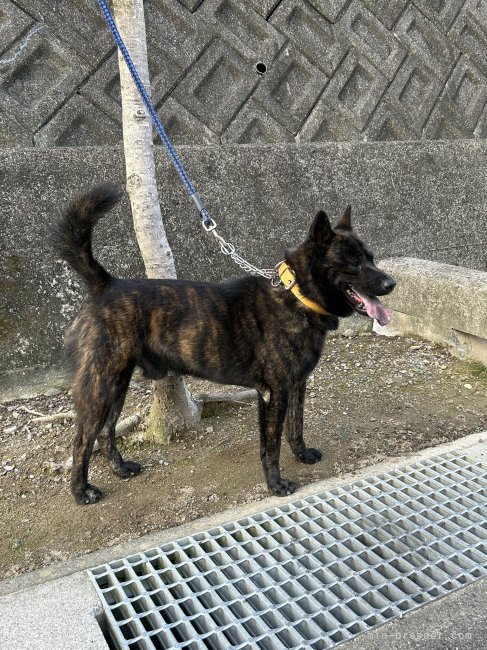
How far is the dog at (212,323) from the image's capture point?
2527 mm

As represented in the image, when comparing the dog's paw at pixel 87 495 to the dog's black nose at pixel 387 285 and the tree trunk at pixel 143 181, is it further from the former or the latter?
the dog's black nose at pixel 387 285

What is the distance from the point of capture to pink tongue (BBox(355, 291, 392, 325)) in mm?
2484

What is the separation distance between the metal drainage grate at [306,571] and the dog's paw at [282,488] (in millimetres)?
197

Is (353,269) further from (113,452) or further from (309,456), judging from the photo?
(113,452)

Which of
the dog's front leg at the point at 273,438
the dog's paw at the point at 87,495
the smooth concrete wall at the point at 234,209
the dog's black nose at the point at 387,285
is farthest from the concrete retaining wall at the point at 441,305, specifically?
the dog's paw at the point at 87,495

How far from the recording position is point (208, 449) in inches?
124

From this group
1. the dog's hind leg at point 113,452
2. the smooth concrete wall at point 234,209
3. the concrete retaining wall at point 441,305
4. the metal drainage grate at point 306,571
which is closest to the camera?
the metal drainage grate at point 306,571

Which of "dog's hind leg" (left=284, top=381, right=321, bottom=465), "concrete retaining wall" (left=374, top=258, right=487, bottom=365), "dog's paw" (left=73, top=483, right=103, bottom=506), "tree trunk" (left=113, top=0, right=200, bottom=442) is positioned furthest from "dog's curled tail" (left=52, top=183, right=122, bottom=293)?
"concrete retaining wall" (left=374, top=258, right=487, bottom=365)

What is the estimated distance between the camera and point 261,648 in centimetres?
162

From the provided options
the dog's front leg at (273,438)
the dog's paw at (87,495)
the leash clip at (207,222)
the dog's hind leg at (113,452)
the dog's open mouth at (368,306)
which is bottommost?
the dog's paw at (87,495)

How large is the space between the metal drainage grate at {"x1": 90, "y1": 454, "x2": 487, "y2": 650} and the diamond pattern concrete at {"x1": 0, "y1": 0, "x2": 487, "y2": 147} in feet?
10.1

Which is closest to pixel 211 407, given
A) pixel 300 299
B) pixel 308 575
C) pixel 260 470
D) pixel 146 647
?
pixel 260 470

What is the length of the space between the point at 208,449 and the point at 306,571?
4.30 feet

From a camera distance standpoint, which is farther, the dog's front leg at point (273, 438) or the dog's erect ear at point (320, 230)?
the dog's front leg at point (273, 438)
